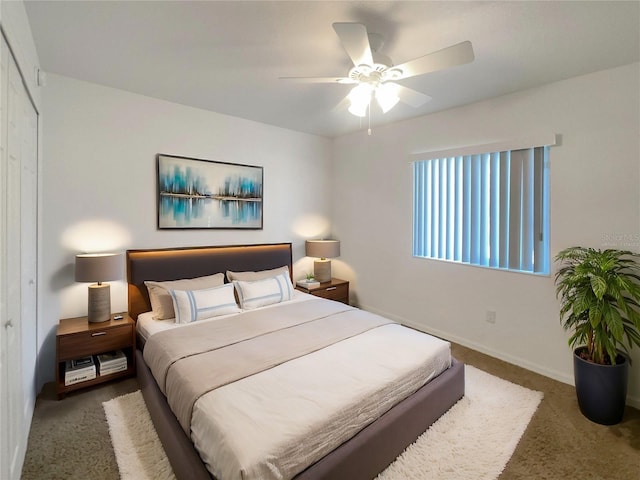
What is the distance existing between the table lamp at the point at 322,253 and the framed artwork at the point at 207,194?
0.77 metres

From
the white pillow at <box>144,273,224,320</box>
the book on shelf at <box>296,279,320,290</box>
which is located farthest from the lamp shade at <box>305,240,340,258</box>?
the white pillow at <box>144,273,224,320</box>

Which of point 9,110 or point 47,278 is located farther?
point 47,278

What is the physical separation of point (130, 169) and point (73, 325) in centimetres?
150

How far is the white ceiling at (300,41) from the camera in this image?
1757 millimetres

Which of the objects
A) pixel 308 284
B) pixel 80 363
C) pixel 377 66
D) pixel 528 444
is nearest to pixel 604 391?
pixel 528 444

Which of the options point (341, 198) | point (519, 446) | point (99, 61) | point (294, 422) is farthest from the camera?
point (341, 198)

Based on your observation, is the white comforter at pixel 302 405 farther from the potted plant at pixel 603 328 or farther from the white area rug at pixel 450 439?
the potted plant at pixel 603 328

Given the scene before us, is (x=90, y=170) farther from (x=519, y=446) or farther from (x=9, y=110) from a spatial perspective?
(x=519, y=446)

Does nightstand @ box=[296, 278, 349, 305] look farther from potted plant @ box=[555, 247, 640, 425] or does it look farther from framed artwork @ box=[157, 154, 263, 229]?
potted plant @ box=[555, 247, 640, 425]

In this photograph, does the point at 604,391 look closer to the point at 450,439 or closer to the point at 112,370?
the point at 450,439

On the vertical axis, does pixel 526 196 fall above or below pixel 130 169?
below

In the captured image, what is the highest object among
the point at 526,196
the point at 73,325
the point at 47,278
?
the point at 526,196

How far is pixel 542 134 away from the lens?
2.72 metres

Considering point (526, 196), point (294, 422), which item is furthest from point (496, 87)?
point (294, 422)
